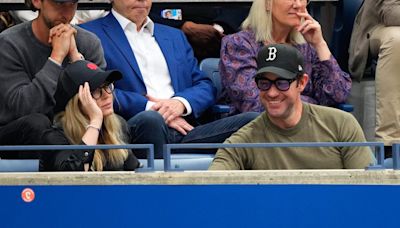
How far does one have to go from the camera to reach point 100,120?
21.7 ft

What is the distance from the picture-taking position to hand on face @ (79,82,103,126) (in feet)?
21.8

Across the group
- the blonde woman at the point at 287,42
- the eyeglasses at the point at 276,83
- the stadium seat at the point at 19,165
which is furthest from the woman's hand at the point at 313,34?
the stadium seat at the point at 19,165

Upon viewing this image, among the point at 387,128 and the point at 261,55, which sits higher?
the point at 261,55

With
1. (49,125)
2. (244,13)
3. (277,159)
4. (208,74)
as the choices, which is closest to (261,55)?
(277,159)

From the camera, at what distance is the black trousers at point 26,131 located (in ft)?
22.2

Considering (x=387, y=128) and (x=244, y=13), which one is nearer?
(x=387, y=128)

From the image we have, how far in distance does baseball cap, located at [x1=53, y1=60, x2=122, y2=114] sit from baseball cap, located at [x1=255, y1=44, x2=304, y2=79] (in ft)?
2.28

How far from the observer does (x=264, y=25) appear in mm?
A: 7984

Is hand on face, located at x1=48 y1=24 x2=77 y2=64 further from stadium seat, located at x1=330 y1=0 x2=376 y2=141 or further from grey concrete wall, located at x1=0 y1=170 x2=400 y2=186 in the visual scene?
stadium seat, located at x1=330 y1=0 x2=376 y2=141

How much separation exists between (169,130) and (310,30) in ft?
3.27
